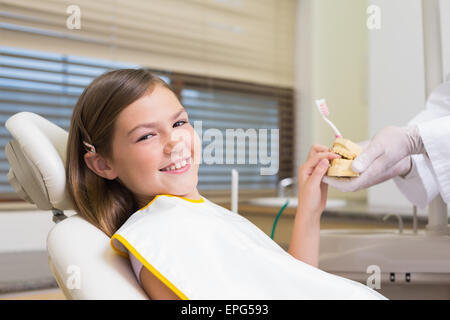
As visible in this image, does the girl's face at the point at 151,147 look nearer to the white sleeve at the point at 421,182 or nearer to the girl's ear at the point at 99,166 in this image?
the girl's ear at the point at 99,166

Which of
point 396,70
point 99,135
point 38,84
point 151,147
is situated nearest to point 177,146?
point 151,147

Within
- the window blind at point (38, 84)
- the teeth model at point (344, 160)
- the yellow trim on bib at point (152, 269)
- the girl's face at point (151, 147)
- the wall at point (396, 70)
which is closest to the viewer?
the yellow trim on bib at point (152, 269)

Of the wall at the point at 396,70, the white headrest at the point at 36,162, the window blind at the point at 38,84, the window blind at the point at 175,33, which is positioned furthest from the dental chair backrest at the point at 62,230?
the wall at the point at 396,70

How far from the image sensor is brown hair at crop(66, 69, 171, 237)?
0.93 meters

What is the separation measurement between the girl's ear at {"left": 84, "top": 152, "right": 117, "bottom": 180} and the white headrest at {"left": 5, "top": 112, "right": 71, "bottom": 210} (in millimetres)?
56

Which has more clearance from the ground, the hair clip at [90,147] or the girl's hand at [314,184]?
the hair clip at [90,147]

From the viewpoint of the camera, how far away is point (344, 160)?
105 centimetres

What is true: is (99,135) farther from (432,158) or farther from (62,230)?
(432,158)

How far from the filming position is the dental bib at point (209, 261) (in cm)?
75

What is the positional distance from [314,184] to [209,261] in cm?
44

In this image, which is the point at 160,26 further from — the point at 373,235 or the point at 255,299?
the point at 255,299

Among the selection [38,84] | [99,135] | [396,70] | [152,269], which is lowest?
[152,269]

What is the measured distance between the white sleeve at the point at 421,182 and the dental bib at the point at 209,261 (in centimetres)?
52
